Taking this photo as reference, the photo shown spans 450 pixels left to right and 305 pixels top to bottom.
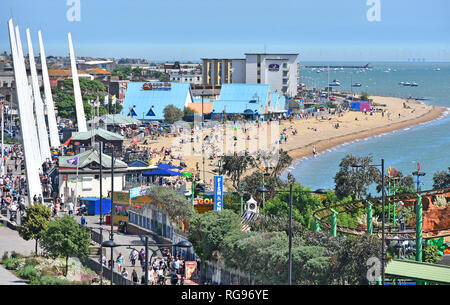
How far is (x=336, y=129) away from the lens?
309ft

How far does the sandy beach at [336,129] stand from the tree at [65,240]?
25.6 metres

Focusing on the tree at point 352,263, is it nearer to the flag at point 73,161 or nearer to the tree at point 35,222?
the tree at point 35,222

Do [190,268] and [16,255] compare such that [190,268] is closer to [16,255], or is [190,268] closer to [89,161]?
[16,255]

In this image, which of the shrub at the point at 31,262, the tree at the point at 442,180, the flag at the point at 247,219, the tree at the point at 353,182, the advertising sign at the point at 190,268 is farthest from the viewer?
the tree at the point at 442,180

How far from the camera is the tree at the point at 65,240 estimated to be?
82.3ft

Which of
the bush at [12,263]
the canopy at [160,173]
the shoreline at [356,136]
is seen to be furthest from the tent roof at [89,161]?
the shoreline at [356,136]

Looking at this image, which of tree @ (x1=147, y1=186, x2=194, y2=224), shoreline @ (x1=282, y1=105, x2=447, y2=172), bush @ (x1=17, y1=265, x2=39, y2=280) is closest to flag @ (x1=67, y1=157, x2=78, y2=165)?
tree @ (x1=147, y1=186, x2=194, y2=224)

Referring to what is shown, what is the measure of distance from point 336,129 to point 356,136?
11.1 feet

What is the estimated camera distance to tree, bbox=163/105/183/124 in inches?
3541

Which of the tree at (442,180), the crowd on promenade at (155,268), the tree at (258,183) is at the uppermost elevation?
the crowd on promenade at (155,268)

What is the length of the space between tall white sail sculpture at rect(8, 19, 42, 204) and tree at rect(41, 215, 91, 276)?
32.1 ft

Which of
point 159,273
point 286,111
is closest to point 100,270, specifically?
point 159,273

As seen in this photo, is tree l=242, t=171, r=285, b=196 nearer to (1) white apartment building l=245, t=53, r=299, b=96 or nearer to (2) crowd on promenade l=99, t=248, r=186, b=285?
(2) crowd on promenade l=99, t=248, r=186, b=285
